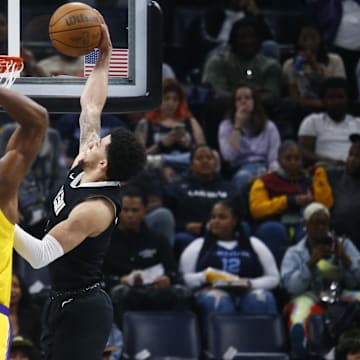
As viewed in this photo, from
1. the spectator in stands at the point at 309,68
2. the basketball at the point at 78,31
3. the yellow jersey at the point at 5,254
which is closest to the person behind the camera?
the yellow jersey at the point at 5,254

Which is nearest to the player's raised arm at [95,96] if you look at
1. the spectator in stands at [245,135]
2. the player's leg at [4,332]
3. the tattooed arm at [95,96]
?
the tattooed arm at [95,96]

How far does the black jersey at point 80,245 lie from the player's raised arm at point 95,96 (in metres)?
0.36

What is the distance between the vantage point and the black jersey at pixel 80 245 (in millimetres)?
5316

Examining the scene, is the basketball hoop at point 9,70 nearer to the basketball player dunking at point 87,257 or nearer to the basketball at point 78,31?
the basketball at point 78,31

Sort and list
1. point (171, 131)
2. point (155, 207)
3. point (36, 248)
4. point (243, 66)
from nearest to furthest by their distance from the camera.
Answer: point (36, 248) → point (155, 207) → point (171, 131) → point (243, 66)

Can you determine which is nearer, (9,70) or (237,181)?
(9,70)

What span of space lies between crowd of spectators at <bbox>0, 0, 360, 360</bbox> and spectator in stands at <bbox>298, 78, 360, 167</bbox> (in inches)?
0.5

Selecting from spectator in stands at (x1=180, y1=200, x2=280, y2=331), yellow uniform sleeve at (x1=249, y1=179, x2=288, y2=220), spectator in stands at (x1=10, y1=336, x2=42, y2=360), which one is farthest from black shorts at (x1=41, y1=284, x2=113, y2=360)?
yellow uniform sleeve at (x1=249, y1=179, x2=288, y2=220)

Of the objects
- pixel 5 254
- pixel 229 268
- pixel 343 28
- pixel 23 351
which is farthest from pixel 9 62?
pixel 343 28

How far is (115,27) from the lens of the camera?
20.2 ft

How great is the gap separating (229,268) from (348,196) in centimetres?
127

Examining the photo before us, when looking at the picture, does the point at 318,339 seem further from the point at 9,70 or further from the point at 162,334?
the point at 9,70

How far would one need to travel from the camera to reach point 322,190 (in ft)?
29.3

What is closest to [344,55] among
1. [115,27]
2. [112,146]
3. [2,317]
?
[115,27]
